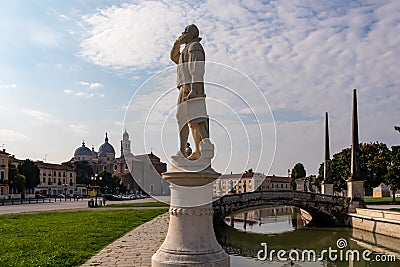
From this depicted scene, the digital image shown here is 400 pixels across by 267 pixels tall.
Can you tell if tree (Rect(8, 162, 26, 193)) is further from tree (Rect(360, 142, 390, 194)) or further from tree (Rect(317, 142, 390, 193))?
tree (Rect(360, 142, 390, 194))

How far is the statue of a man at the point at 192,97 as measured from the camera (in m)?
7.82

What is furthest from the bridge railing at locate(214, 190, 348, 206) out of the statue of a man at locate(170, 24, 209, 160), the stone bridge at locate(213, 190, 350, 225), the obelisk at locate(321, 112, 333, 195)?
the statue of a man at locate(170, 24, 209, 160)

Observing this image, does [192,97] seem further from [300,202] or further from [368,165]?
[368,165]

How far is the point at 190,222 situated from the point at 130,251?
17.8 ft

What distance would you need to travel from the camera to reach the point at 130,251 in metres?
12.2

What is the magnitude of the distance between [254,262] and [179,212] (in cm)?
951

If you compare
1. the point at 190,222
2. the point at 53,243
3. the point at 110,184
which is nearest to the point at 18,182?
the point at 110,184

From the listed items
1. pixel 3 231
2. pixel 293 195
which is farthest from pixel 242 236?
pixel 3 231

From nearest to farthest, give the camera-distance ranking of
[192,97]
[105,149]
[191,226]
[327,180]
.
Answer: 1. [191,226]
2. [192,97]
3. [327,180]
4. [105,149]

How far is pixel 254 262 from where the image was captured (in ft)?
52.5

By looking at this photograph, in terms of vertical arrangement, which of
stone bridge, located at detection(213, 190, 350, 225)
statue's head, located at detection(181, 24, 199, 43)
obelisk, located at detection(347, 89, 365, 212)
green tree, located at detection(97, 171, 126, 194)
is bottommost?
green tree, located at detection(97, 171, 126, 194)

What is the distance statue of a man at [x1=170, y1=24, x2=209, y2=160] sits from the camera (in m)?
7.82

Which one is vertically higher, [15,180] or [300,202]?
[300,202]

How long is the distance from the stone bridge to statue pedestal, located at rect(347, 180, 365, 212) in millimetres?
355
